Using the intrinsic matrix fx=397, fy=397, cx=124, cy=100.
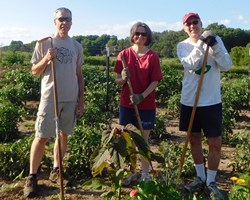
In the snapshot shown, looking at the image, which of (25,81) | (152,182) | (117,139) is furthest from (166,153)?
(25,81)

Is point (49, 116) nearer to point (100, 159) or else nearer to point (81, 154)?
point (81, 154)

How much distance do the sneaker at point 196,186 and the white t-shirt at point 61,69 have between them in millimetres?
1471

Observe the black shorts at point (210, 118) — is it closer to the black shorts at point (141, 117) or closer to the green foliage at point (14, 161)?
the black shorts at point (141, 117)

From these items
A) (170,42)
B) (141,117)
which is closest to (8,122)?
(141,117)

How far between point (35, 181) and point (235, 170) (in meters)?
2.40

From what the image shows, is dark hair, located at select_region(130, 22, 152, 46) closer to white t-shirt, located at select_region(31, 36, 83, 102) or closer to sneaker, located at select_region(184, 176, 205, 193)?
white t-shirt, located at select_region(31, 36, 83, 102)

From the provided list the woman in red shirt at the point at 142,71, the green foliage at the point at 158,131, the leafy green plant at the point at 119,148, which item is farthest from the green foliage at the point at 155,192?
the green foliage at the point at 158,131

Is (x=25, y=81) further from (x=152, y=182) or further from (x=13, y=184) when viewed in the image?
(x=152, y=182)

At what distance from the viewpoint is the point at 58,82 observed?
3.92 metres

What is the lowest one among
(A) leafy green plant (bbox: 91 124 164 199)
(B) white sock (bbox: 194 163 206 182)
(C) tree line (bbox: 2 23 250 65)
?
(B) white sock (bbox: 194 163 206 182)

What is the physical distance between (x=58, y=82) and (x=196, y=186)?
1744mm

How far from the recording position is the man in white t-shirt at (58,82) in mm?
3832

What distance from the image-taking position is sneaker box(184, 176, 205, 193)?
13.1ft

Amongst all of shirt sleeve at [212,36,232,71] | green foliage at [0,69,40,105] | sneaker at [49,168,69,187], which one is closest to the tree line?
green foliage at [0,69,40,105]
